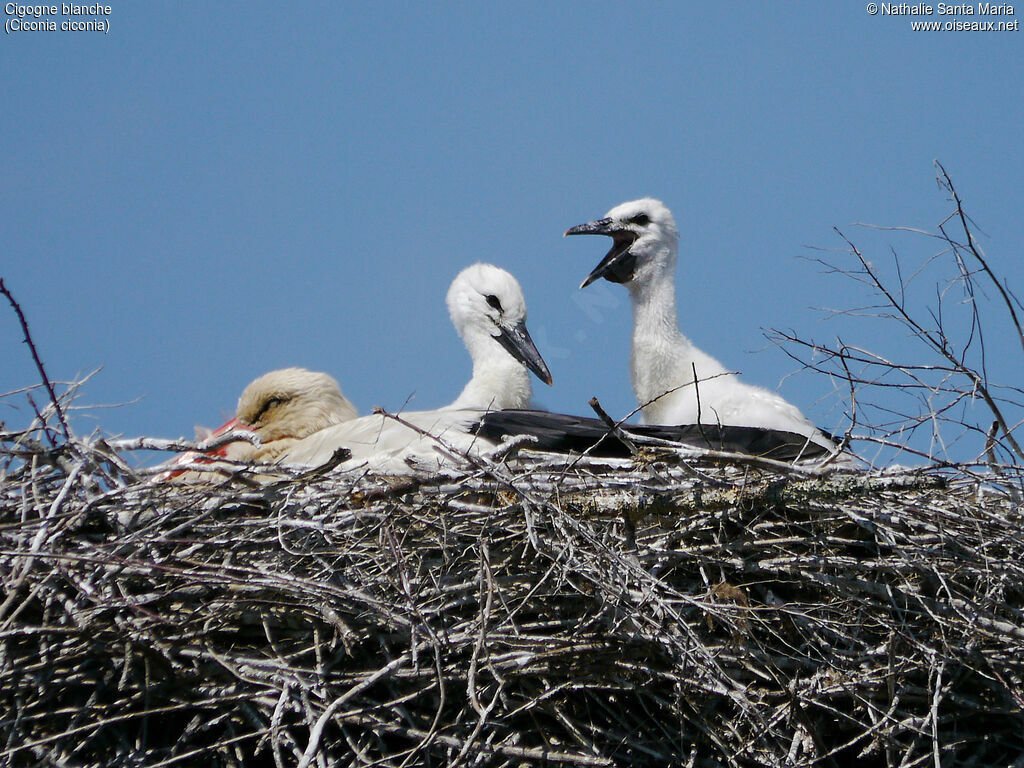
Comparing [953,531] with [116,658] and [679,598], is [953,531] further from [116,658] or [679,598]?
[116,658]

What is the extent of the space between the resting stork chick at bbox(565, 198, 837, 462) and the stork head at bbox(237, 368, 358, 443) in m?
1.37

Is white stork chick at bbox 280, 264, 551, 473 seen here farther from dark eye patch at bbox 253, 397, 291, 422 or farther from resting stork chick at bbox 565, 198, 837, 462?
dark eye patch at bbox 253, 397, 291, 422

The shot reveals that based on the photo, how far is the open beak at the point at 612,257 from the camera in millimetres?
5777

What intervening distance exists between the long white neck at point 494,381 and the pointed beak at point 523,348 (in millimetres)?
29

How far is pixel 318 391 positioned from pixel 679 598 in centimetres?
271

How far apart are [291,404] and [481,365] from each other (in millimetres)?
959

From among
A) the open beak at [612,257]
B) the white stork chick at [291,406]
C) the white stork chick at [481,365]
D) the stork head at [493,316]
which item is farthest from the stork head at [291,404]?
the open beak at [612,257]

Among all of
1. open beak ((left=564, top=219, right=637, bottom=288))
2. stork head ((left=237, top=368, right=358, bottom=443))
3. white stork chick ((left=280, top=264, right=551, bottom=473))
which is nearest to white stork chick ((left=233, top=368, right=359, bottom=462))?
stork head ((left=237, top=368, right=358, bottom=443))

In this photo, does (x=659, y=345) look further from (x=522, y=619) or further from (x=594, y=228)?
(x=522, y=619)

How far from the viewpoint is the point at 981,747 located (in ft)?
11.2

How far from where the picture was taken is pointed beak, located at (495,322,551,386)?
5.62m

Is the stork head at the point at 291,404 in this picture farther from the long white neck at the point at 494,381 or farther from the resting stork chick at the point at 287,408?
the long white neck at the point at 494,381

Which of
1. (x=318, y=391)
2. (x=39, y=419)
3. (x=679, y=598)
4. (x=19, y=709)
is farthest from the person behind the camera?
(x=318, y=391)

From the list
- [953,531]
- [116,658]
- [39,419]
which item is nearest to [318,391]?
[39,419]
